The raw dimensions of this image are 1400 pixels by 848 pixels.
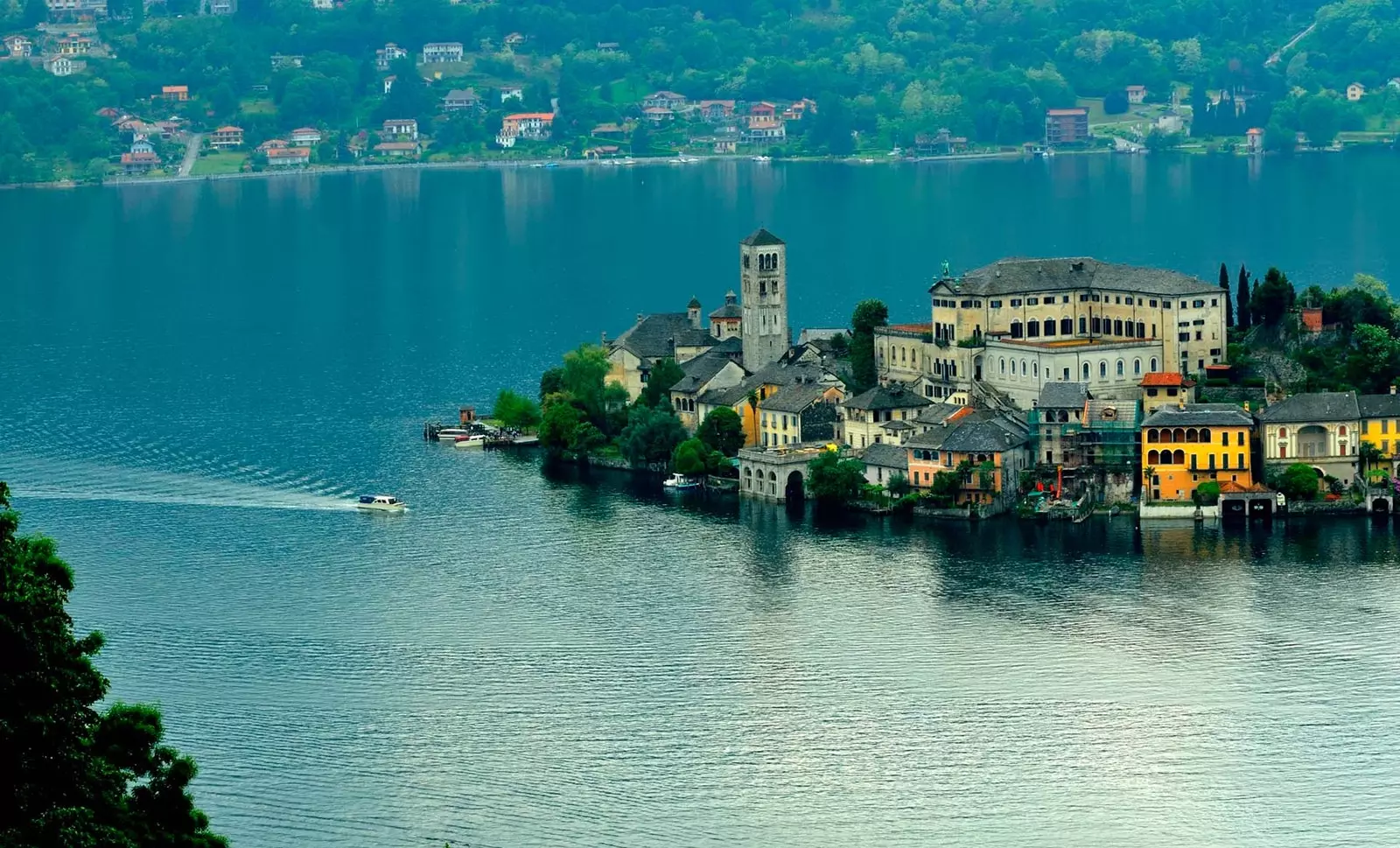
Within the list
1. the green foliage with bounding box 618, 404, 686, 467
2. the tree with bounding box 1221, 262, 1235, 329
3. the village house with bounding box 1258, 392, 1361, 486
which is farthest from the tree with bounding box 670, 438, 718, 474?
the village house with bounding box 1258, 392, 1361, 486

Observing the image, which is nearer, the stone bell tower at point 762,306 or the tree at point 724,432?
the tree at point 724,432

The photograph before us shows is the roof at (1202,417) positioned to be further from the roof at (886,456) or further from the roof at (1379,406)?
the roof at (886,456)

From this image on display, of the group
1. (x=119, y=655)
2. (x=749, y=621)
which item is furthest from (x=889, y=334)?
(x=119, y=655)

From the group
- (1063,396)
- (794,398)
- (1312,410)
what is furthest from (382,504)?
(1312,410)

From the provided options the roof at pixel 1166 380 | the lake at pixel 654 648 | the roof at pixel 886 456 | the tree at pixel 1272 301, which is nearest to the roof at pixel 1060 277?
the tree at pixel 1272 301

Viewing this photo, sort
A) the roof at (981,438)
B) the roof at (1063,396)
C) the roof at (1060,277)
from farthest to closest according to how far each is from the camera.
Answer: the roof at (1060,277) → the roof at (1063,396) → the roof at (981,438)

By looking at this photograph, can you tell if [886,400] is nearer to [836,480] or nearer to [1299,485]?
[836,480]

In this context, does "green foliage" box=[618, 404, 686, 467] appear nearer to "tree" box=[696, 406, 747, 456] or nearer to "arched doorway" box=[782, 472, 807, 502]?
"tree" box=[696, 406, 747, 456]
